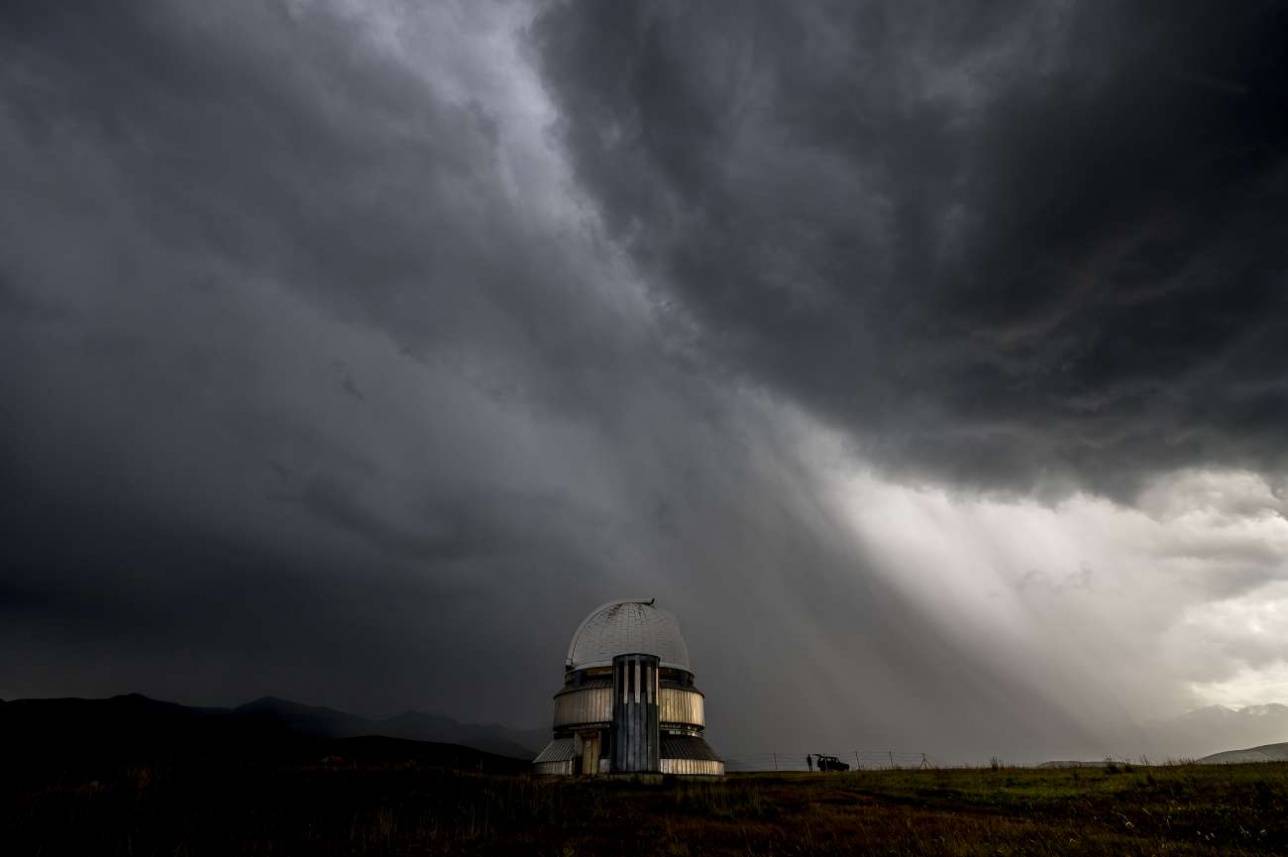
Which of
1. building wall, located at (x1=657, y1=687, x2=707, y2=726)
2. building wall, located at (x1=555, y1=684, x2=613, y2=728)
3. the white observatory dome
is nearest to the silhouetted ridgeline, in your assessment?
building wall, located at (x1=555, y1=684, x2=613, y2=728)

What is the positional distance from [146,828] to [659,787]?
83.1ft

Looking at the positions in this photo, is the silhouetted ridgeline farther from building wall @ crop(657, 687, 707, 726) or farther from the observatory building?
building wall @ crop(657, 687, 707, 726)

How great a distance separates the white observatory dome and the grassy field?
108 ft

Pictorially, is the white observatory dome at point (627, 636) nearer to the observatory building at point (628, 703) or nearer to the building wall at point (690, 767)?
the observatory building at point (628, 703)

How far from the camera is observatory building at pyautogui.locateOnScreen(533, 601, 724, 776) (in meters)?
49.3

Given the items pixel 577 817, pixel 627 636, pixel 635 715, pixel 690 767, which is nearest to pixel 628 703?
pixel 635 715

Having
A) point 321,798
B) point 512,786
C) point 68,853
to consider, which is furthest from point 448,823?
point 68,853

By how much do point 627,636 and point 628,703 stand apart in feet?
46.9

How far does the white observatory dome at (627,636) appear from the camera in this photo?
6319 cm

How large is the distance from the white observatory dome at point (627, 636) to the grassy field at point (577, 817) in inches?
1301

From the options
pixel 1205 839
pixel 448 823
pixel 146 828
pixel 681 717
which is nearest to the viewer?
pixel 146 828

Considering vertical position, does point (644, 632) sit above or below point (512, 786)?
above

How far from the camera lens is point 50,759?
64.8 meters

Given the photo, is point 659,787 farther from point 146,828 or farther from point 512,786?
point 146,828
